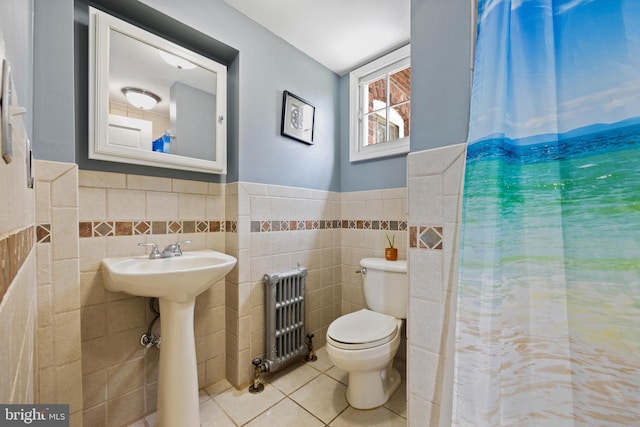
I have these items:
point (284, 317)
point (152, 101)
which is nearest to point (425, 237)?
Result: point (284, 317)

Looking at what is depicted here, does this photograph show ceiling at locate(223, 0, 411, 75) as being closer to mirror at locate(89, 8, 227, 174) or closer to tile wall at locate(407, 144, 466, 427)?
mirror at locate(89, 8, 227, 174)

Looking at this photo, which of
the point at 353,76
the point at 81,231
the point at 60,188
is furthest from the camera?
the point at 353,76

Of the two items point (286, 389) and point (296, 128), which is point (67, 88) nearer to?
point (296, 128)

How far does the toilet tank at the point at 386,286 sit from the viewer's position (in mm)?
1551

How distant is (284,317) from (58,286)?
3.76 feet

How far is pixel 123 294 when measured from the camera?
1.26 meters

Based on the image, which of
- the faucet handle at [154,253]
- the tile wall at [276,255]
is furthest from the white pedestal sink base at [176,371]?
the tile wall at [276,255]

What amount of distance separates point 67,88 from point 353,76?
186cm

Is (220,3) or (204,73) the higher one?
(220,3)

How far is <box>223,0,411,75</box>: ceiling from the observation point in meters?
1.51

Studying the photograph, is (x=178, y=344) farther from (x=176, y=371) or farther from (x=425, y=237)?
(x=425, y=237)

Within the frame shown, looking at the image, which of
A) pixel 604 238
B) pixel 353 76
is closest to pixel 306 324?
Result: pixel 604 238

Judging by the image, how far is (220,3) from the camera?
148cm

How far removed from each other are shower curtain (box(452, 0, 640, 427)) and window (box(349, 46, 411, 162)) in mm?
1233
